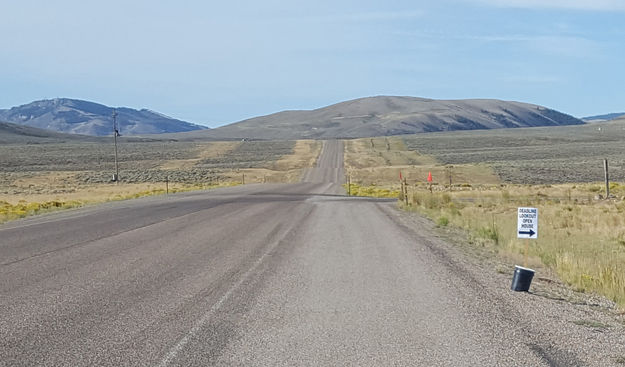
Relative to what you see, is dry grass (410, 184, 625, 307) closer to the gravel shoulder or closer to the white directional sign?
the gravel shoulder

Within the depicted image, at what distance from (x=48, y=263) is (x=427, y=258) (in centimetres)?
747

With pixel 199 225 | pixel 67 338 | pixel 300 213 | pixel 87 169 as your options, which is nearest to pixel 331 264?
pixel 67 338

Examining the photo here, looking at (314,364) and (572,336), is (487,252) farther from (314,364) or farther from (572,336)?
(314,364)

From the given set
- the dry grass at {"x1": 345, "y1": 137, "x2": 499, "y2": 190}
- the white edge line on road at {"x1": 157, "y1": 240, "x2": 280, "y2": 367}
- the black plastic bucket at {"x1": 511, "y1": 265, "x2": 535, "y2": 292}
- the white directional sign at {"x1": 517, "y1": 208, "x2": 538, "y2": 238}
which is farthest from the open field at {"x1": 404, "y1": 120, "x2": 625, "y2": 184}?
the white edge line on road at {"x1": 157, "y1": 240, "x2": 280, "y2": 367}

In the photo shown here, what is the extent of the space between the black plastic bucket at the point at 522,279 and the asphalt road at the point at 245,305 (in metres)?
0.74

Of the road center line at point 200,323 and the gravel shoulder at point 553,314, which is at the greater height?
Answer: the road center line at point 200,323

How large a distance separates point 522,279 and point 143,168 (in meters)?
92.8

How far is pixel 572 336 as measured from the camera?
24.9ft

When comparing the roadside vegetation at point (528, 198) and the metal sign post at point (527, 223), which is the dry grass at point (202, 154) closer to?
the roadside vegetation at point (528, 198)

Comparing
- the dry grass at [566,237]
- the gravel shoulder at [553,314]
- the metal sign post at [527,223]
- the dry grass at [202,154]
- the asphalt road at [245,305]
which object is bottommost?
the dry grass at [566,237]

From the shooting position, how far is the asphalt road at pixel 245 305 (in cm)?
679

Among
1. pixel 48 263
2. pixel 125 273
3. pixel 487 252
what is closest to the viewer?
pixel 125 273

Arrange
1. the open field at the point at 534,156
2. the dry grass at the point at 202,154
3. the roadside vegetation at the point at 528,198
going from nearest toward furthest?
the roadside vegetation at the point at 528,198 < the open field at the point at 534,156 < the dry grass at the point at 202,154

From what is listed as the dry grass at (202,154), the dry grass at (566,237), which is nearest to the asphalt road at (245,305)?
the dry grass at (566,237)
